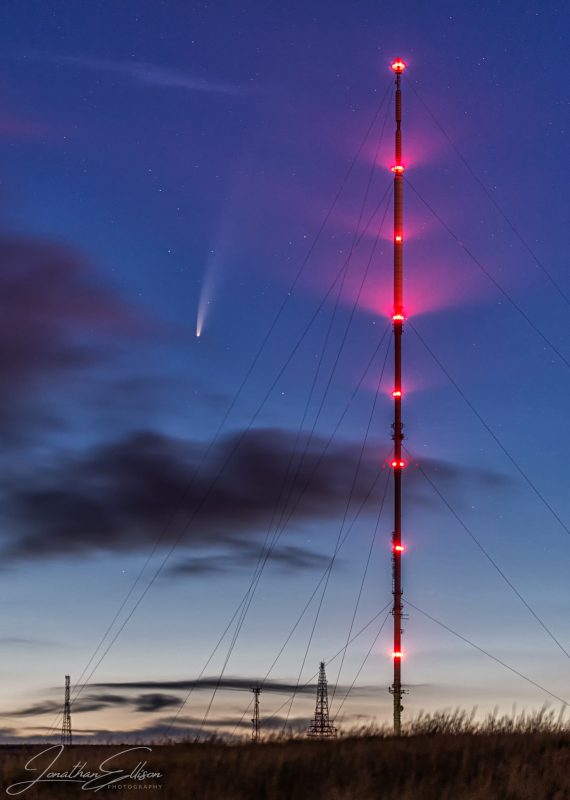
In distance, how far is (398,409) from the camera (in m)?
41.1

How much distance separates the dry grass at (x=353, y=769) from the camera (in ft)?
75.8

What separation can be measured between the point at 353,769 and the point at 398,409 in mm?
18227

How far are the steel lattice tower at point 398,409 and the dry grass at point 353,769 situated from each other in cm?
962

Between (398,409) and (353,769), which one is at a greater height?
(398,409)

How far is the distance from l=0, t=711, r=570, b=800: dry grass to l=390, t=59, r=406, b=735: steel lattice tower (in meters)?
9.62

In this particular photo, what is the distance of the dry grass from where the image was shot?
75.8ft

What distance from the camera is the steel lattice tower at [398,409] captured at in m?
39.3

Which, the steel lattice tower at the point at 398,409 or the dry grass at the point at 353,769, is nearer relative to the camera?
the dry grass at the point at 353,769

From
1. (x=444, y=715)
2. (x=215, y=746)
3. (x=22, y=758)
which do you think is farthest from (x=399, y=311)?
(x=22, y=758)

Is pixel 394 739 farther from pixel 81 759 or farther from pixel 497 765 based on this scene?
pixel 81 759

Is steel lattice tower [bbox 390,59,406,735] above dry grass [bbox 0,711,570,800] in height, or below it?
above

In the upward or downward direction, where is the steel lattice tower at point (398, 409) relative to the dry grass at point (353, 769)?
upward

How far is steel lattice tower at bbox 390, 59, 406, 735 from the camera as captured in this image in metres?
39.3

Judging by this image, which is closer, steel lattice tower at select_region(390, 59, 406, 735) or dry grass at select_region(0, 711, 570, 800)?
dry grass at select_region(0, 711, 570, 800)
